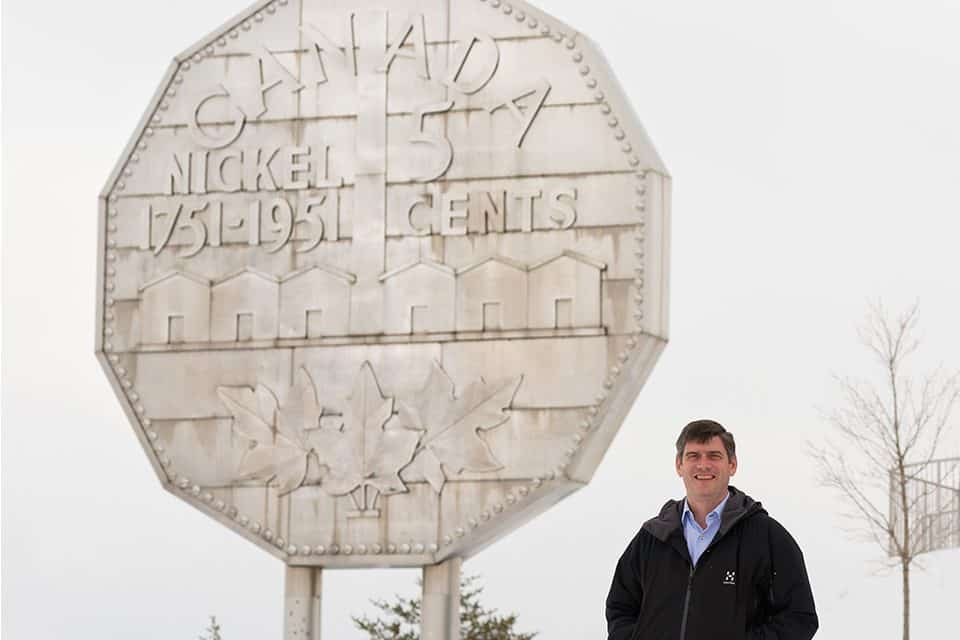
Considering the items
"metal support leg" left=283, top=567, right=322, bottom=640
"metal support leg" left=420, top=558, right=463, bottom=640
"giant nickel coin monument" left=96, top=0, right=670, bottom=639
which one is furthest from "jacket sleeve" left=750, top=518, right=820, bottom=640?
"metal support leg" left=283, top=567, right=322, bottom=640

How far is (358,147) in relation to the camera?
15391 mm

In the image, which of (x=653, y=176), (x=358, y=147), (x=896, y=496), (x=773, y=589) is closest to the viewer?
(x=773, y=589)

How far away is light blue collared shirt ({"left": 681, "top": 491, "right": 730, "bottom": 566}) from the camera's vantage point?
583cm

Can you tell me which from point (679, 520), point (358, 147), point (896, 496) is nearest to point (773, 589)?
point (679, 520)

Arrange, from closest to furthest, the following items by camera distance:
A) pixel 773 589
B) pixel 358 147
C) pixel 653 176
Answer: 1. pixel 773 589
2. pixel 653 176
3. pixel 358 147

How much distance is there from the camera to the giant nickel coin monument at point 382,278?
14492 mm

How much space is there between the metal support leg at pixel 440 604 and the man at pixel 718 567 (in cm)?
893

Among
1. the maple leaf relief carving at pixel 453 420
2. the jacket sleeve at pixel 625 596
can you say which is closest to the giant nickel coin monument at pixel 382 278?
the maple leaf relief carving at pixel 453 420

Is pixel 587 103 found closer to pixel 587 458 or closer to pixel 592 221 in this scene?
pixel 592 221

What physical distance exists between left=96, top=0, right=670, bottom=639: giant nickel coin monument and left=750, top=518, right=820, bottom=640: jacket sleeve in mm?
8423

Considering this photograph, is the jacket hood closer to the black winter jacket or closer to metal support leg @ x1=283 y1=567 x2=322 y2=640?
the black winter jacket

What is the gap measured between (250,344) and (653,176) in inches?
130

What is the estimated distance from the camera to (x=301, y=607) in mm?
15188

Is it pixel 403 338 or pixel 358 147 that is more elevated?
pixel 358 147
